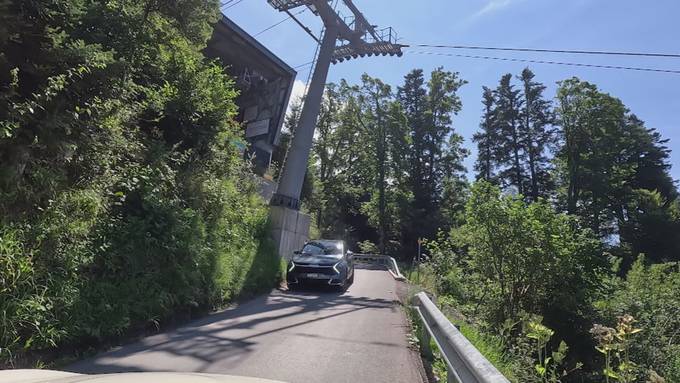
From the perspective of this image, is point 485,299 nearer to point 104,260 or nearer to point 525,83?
point 104,260

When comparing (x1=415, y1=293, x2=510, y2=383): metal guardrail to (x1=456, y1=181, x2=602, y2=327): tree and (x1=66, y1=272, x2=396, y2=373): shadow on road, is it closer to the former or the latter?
(x1=66, y1=272, x2=396, y2=373): shadow on road

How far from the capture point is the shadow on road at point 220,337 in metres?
5.68

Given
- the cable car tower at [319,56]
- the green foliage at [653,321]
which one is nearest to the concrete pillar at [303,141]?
the cable car tower at [319,56]

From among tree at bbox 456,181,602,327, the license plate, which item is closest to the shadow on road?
the license plate

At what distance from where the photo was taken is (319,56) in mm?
22812

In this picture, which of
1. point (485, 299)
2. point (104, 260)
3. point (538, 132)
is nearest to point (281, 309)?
point (104, 260)

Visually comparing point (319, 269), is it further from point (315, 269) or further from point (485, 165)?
point (485, 165)

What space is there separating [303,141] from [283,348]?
15.1 meters

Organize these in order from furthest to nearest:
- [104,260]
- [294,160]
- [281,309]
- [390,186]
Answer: [390,186], [294,160], [281,309], [104,260]

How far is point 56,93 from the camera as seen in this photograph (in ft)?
21.1

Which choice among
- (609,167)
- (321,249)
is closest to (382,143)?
(609,167)

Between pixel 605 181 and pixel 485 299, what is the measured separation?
136 feet

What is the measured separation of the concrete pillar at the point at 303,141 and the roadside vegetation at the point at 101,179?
844 cm

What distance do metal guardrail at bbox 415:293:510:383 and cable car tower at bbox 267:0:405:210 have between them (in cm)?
1402
